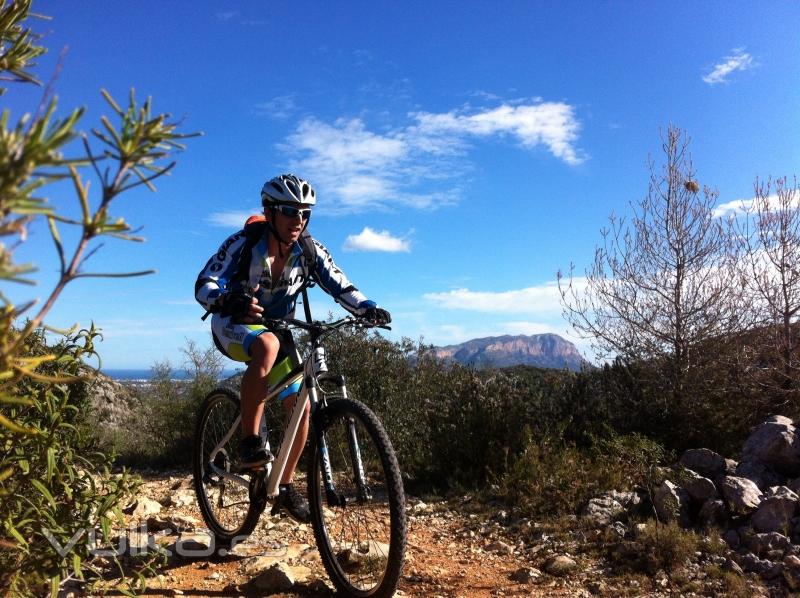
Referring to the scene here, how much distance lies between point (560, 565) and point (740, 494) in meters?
1.60

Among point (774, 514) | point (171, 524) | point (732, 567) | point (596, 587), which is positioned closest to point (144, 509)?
point (171, 524)

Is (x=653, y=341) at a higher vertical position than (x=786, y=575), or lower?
higher

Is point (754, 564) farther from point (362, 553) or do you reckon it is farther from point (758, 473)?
point (362, 553)

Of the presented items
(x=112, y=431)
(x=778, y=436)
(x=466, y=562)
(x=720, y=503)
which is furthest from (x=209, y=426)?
(x=112, y=431)

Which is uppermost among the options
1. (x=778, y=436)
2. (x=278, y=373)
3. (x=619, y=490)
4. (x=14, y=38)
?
(x=14, y=38)

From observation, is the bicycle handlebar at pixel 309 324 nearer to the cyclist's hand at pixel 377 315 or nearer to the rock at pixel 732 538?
the cyclist's hand at pixel 377 315

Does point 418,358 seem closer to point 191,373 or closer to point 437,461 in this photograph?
point 437,461

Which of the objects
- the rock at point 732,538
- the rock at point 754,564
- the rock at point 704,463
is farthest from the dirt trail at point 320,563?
the rock at point 704,463

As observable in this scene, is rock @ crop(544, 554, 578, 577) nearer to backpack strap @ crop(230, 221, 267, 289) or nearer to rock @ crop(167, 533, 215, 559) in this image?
rock @ crop(167, 533, 215, 559)

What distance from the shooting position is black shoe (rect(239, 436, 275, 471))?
3.66 meters

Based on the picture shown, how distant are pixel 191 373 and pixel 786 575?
9665 mm

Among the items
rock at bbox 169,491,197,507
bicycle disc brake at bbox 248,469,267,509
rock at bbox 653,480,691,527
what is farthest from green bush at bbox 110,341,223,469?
rock at bbox 653,480,691,527

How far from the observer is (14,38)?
2.08m

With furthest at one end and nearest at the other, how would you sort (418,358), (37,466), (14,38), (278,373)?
(418,358), (278,373), (37,466), (14,38)
